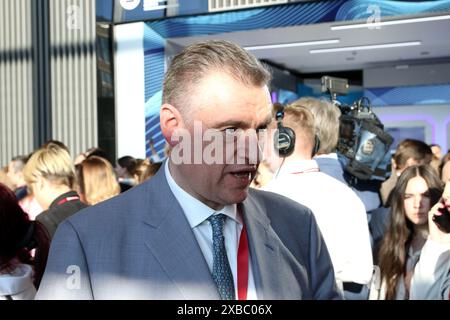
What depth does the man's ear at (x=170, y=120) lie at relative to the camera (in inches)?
35.1

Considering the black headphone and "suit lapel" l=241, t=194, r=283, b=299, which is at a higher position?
the black headphone

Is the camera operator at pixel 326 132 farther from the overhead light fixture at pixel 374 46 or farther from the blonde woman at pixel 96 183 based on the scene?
the overhead light fixture at pixel 374 46

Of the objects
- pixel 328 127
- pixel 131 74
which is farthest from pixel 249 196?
pixel 131 74

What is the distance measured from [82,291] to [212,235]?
0.21 metres

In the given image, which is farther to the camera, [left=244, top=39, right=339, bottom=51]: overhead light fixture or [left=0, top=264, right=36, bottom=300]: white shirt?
[left=244, top=39, right=339, bottom=51]: overhead light fixture

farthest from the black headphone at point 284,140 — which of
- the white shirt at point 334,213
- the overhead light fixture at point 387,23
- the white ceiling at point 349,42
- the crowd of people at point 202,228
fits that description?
the overhead light fixture at point 387,23

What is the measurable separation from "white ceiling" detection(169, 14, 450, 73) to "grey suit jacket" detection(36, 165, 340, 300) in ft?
16.7

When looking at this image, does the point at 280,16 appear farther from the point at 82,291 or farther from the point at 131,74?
the point at 82,291

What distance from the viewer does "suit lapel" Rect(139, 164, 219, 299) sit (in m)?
0.82

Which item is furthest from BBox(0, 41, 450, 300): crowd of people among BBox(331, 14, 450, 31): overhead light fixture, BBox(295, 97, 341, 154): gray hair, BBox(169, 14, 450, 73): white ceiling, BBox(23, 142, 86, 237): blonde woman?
BBox(331, 14, 450, 31): overhead light fixture

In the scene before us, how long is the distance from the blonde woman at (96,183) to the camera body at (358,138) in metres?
1.19

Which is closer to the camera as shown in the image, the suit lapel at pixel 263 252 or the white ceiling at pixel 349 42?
the suit lapel at pixel 263 252

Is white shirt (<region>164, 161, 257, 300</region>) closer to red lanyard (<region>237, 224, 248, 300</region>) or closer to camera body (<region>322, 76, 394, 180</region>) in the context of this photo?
red lanyard (<region>237, 224, 248, 300</region>)

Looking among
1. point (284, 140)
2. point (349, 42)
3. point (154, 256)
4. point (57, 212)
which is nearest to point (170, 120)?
point (154, 256)
